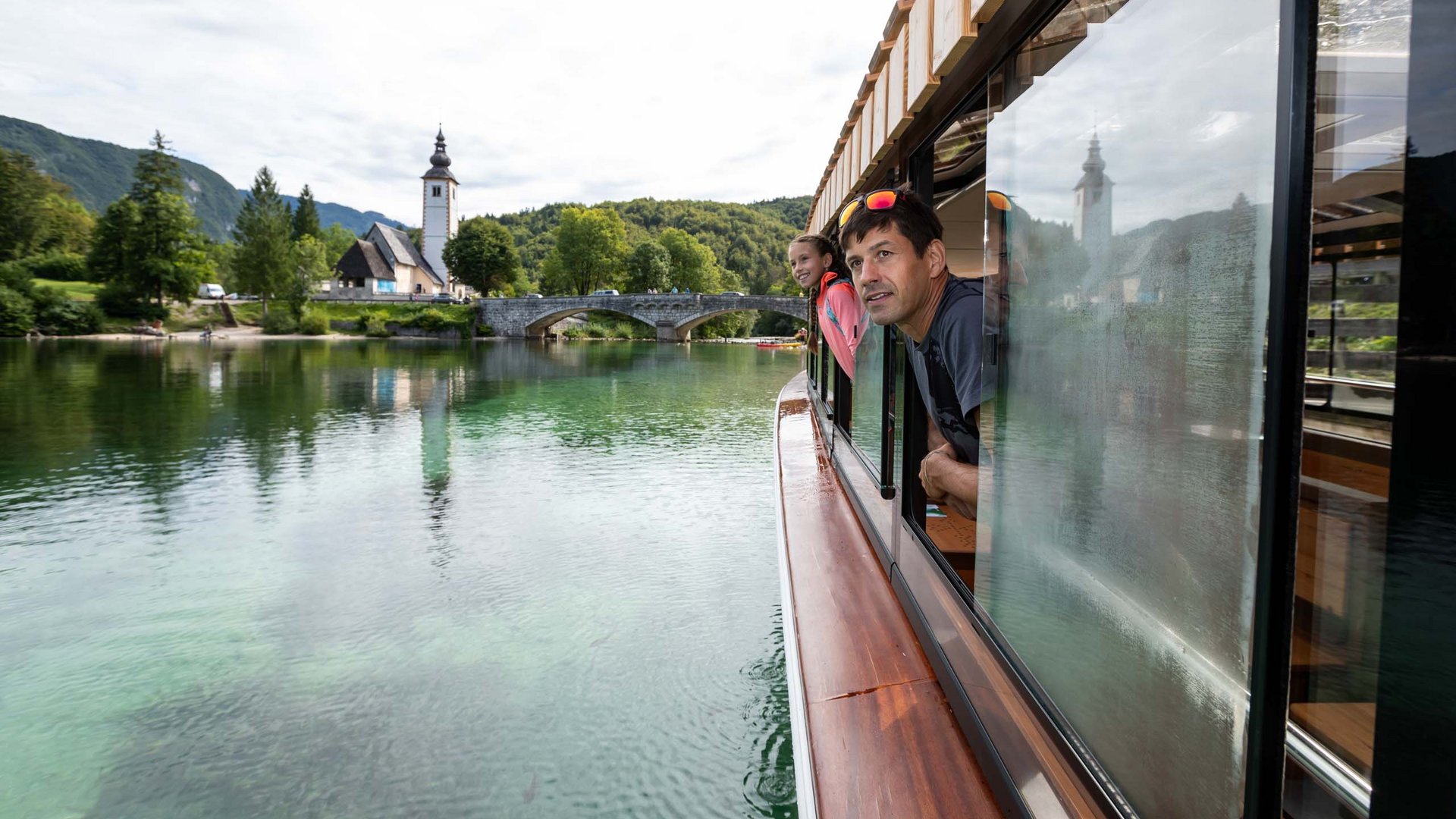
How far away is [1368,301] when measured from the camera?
2.34 feet

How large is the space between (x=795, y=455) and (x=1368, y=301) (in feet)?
17.5

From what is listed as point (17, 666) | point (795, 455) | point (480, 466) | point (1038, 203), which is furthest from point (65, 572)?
point (1038, 203)

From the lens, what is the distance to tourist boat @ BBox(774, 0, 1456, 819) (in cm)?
65

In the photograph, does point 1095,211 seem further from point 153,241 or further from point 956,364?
point 153,241

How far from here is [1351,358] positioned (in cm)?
79

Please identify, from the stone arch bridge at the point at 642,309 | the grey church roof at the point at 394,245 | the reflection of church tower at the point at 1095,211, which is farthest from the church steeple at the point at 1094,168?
the grey church roof at the point at 394,245

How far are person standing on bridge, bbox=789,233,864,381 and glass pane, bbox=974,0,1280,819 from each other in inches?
91.3

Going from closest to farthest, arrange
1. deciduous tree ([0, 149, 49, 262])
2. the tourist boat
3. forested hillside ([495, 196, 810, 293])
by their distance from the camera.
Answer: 1. the tourist boat
2. deciduous tree ([0, 149, 49, 262])
3. forested hillside ([495, 196, 810, 293])

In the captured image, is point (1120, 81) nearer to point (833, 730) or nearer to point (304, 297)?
point (833, 730)

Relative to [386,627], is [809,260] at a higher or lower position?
higher

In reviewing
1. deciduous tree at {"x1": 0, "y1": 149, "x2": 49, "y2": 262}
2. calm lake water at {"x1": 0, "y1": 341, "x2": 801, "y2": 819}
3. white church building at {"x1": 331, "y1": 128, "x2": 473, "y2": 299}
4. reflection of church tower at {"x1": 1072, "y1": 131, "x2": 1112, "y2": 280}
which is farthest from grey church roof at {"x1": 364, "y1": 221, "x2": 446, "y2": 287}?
reflection of church tower at {"x1": 1072, "y1": 131, "x2": 1112, "y2": 280}

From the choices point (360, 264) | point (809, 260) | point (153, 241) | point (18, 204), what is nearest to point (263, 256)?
point (153, 241)

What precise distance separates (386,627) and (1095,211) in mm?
4721

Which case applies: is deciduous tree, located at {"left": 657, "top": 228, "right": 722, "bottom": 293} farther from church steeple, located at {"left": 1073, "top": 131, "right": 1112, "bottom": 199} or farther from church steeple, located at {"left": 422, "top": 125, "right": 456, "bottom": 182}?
church steeple, located at {"left": 1073, "top": 131, "right": 1112, "bottom": 199}
